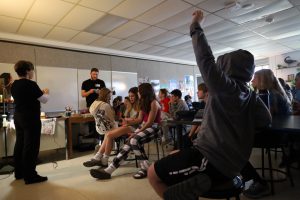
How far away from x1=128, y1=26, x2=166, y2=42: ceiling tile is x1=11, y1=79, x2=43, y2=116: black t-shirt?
272 cm

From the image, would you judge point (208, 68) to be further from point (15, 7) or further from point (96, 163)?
point (15, 7)

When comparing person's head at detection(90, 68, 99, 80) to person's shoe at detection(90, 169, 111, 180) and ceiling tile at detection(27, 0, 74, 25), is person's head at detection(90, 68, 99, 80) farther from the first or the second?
person's shoe at detection(90, 169, 111, 180)

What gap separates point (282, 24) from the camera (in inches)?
189

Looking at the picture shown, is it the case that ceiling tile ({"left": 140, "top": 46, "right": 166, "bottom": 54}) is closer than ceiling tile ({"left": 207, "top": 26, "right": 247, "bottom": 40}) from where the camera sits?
No

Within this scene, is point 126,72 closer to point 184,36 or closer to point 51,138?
point 184,36

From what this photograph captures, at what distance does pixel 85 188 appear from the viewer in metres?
2.44

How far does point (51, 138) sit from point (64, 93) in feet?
6.33

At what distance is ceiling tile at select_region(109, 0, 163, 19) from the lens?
3358mm

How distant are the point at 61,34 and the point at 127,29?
4.60ft

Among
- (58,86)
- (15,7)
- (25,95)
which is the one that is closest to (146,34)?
(58,86)

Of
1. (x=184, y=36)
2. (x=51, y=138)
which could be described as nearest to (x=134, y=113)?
(x=51, y=138)

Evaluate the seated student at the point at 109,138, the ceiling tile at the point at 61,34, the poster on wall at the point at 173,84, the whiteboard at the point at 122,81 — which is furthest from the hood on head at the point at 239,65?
the poster on wall at the point at 173,84

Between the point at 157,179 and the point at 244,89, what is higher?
the point at 244,89

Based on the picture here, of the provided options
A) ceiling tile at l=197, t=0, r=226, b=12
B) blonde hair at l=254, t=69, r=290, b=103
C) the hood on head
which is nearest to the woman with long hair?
blonde hair at l=254, t=69, r=290, b=103
